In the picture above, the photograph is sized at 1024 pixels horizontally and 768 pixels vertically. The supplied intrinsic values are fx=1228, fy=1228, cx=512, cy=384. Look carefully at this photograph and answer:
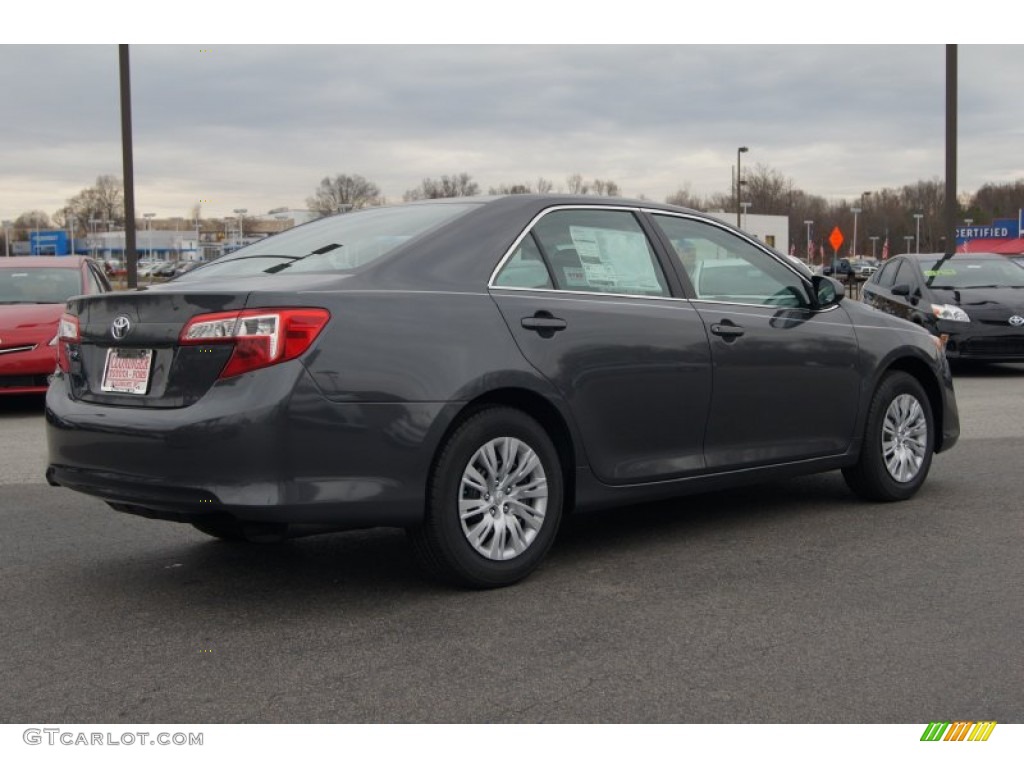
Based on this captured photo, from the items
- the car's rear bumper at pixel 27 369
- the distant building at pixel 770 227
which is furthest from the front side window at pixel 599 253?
the distant building at pixel 770 227

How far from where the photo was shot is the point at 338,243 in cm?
522

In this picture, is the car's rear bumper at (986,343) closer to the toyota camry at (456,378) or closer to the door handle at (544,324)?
the toyota camry at (456,378)

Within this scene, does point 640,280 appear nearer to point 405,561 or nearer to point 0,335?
point 405,561

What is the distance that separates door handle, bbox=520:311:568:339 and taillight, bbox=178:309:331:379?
94 cm

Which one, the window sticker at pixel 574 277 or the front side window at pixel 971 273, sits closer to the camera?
the window sticker at pixel 574 277

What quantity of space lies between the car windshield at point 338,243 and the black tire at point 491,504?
834mm

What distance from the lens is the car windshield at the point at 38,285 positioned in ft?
41.2

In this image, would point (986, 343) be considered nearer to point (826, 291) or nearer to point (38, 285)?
point (826, 291)

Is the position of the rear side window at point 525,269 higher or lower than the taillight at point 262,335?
higher

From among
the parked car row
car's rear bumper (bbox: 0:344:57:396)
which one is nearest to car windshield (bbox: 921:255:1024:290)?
the parked car row

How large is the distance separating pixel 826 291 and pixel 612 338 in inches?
66.7

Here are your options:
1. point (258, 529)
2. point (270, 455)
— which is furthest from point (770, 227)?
point (270, 455)

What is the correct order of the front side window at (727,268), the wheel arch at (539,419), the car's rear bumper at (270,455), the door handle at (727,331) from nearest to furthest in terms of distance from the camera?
the car's rear bumper at (270,455), the wheel arch at (539,419), the door handle at (727,331), the front side window at (727,268)
